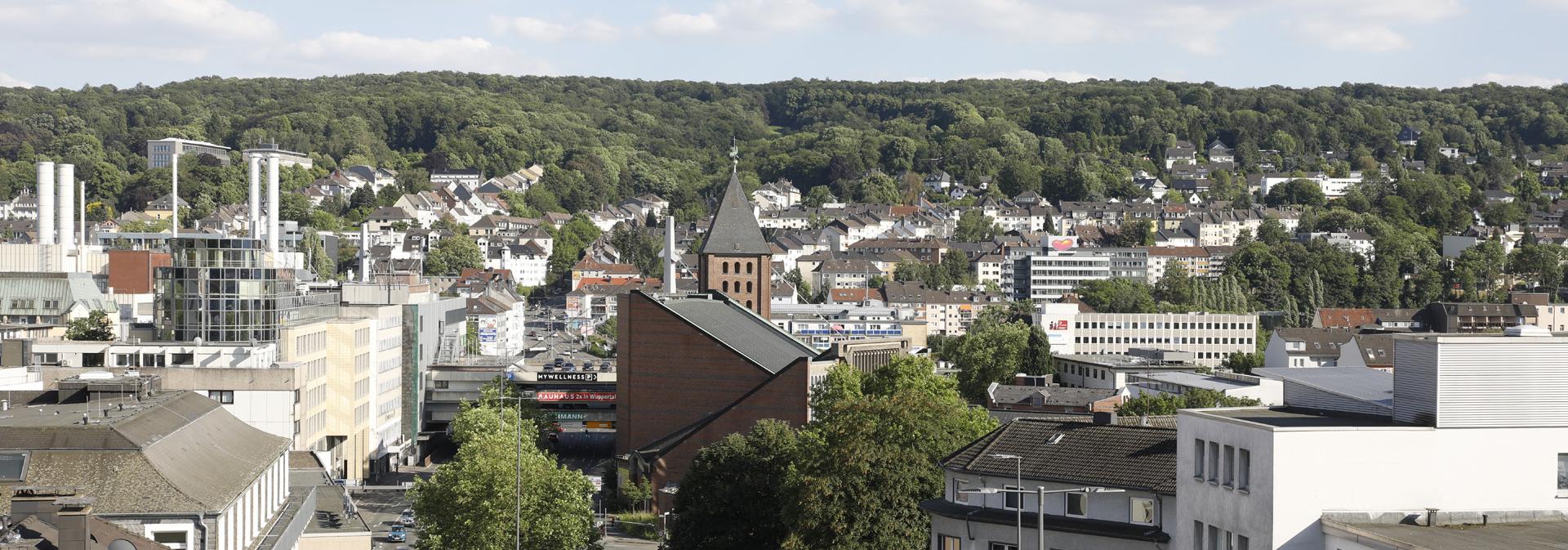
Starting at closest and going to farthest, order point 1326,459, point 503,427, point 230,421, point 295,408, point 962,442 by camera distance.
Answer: point 1326,459 < point 230,421 < point 962,442 < point 295,408 < point 503,427

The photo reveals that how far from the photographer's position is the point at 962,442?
53.7 meters

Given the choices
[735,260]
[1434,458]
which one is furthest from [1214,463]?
[735,260]

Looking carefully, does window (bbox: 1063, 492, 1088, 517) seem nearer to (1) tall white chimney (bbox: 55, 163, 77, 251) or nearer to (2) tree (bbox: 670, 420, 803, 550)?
(2) tree (bbox: 670, 420, 803, 550)

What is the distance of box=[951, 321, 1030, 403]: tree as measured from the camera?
124 meters

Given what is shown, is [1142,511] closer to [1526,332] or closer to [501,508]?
[1526,332]

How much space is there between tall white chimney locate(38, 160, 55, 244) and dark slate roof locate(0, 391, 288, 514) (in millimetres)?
69739

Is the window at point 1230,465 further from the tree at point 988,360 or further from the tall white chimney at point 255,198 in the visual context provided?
the tree at point 988,360

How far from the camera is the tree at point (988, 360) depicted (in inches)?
4894

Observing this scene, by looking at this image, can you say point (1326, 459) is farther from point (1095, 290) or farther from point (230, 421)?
point (1095, 290)

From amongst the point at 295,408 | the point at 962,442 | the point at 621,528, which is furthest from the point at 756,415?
the point at 962,442


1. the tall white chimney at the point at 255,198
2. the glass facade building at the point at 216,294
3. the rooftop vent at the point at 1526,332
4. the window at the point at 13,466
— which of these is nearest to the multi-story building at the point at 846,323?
Result: the tall white chimney at the point at 255,198

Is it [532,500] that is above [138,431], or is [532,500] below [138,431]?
below

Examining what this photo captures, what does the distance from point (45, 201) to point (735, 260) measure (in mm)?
36052

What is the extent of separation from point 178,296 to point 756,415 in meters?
23.0
